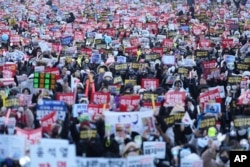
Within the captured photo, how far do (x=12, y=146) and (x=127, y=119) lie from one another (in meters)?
2.21

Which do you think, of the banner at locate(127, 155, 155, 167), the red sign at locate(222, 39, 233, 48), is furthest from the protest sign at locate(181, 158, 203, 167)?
the red sign at locate(222, 39, 233, 48)

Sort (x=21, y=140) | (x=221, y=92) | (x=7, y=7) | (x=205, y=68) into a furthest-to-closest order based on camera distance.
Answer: (x=7, y=7) → (x=205, y=68) → (x=221, y=92) → (x=21, y=140)

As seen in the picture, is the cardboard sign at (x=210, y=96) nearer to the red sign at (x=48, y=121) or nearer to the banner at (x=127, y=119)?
the banner at (x=127, y=119)

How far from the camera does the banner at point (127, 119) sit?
37.6ft

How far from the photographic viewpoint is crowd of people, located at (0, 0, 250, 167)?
10.9 m

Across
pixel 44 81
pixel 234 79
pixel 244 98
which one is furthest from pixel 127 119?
pixel 234 79

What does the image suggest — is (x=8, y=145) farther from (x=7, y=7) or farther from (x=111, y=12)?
(x=7, y=7)

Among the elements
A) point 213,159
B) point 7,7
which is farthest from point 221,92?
point 7,7

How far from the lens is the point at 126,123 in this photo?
11453 millimetres

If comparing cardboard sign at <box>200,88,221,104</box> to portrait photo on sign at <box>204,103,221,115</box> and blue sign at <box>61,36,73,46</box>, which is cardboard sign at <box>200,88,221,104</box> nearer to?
portrait photo on sign at <box>204,103,221,115</box>

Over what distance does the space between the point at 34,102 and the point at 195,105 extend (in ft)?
9.47

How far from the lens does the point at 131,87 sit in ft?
48.2

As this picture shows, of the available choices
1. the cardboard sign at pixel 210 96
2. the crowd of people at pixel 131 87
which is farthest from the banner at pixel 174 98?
the cardboard sign at pixel 210 96

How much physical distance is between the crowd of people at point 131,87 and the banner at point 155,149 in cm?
4
